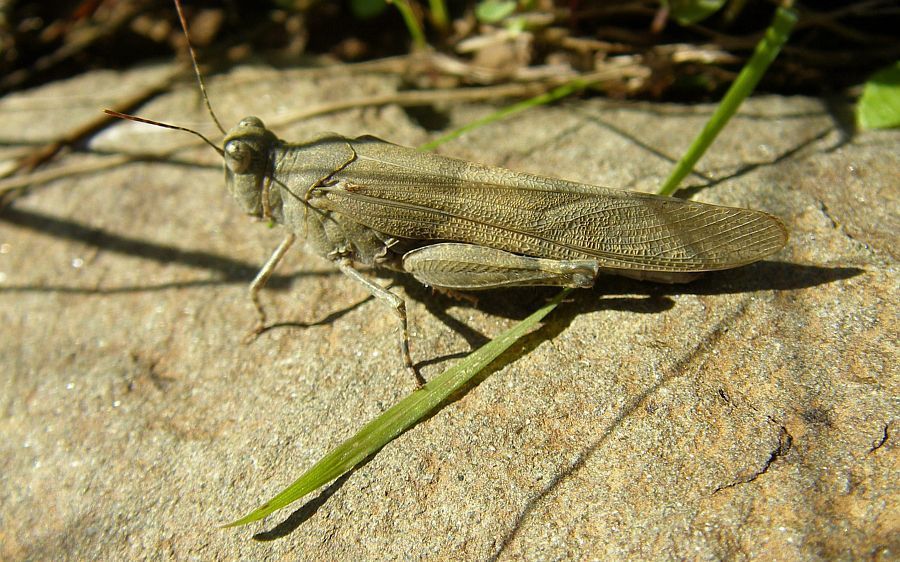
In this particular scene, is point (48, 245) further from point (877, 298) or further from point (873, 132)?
point (873, 132)

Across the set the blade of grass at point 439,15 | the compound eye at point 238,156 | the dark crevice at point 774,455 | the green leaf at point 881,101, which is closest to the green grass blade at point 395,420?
the dark crevice at point 774,455

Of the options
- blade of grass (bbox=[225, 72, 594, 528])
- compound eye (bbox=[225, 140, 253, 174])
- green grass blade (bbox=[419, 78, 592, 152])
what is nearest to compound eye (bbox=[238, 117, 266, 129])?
compound eye (bbox=[225, 140, 253, 174])

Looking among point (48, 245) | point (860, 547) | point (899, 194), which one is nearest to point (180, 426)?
point (48, 245)

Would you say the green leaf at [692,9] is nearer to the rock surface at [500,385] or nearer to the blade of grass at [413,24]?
the rock surface at [500,385]

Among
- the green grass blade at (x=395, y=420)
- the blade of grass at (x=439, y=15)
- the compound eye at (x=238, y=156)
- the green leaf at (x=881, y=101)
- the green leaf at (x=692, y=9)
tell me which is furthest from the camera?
the blade of grass at (x=439, y=15)

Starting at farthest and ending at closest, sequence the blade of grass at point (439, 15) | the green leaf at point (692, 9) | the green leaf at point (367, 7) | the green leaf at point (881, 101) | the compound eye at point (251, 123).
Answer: the green leaf at point (367, 7)
the blade of grass at point (439, 15)
the green leaf at point (692, 9)
the green leaf at point (881, 101)
the compound eye at point (251, 123)

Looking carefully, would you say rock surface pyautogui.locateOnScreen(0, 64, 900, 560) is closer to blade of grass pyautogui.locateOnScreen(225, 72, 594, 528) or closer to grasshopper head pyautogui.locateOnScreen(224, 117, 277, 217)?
blade of grass pyautogui.locateOnScreen(225, 72, 594, 528)
